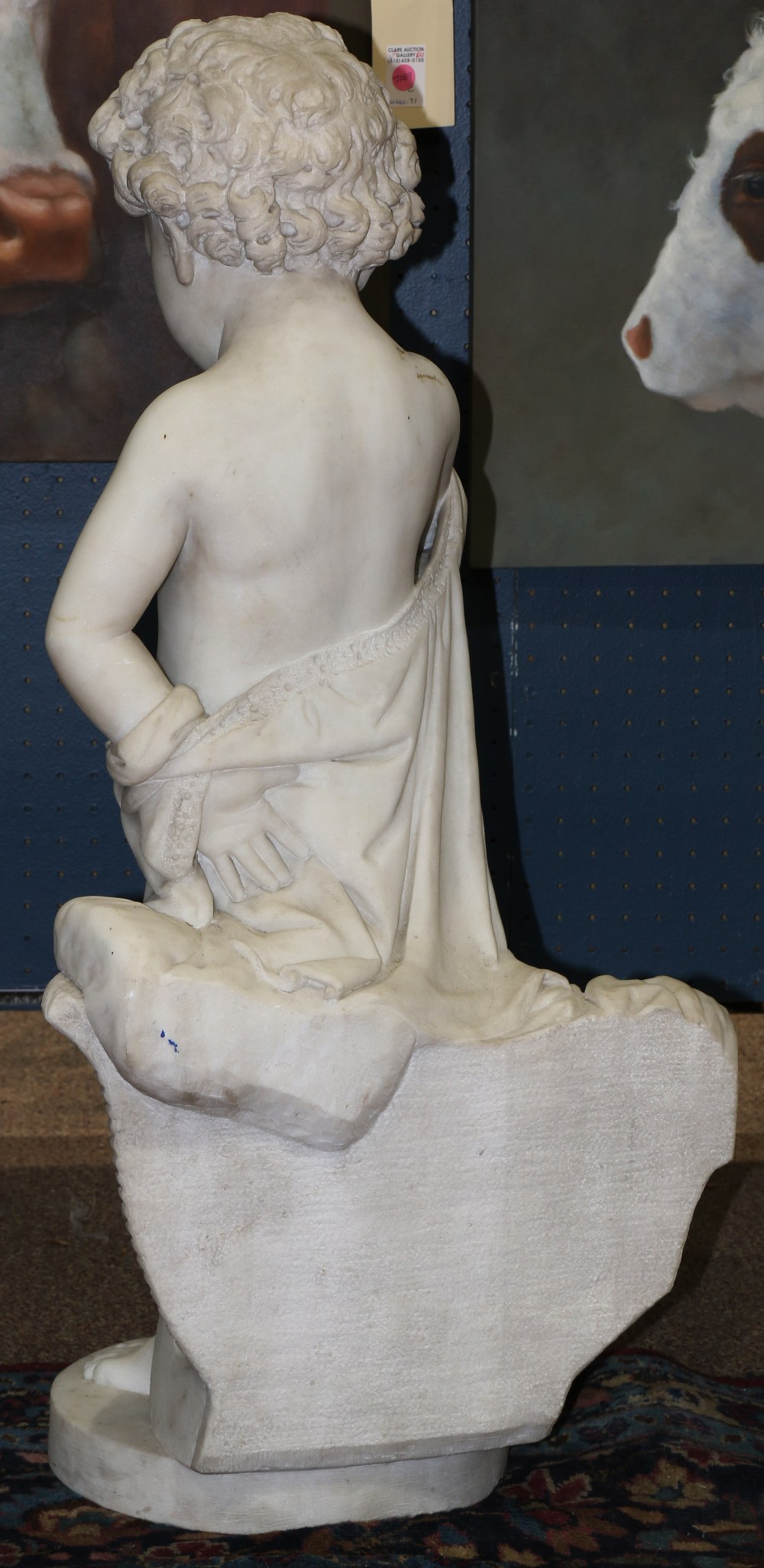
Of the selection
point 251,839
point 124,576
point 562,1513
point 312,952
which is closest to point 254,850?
point 251,839

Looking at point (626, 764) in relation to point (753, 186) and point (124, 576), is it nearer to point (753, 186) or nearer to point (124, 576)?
point (753, 186)

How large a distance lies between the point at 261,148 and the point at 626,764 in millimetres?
2423

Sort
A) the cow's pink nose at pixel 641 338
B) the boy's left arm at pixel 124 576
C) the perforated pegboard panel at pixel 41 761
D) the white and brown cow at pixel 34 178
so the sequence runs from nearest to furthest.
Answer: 1. the boy's left arm at pixel 124 576
2. the white and brown cow at pixel 34 178
3. the perforated pegboard panel at pixel 41 761
4. the cow's pink nose at pixel 641 338

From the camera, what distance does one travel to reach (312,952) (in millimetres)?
1948

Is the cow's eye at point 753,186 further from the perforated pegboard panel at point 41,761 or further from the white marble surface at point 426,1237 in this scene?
the white marble surface at point 426,1237

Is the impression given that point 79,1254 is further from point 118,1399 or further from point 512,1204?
point 512,1204

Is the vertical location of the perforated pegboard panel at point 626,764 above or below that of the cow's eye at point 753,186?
below

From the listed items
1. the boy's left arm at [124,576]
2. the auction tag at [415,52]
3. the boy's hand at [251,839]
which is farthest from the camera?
the auction tag at [415,52]

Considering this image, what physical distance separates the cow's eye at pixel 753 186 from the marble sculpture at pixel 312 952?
2130mm

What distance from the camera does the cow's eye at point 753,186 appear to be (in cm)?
391

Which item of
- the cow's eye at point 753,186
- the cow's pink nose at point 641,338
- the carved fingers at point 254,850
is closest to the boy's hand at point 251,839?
the carved fingers at point 254,850

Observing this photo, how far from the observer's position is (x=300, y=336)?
1.95m

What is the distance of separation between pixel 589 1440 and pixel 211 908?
38.9 inches

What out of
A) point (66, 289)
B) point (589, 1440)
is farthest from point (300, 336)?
point (66, 289)
